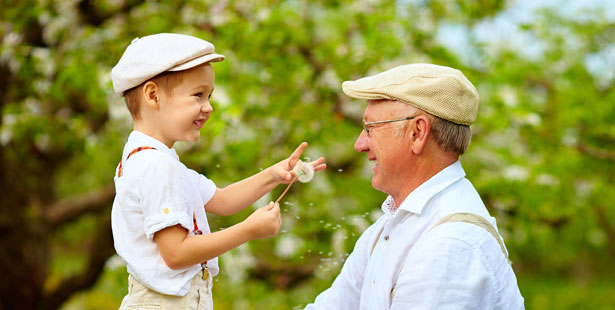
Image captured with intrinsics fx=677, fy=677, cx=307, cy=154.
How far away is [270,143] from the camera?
5.62 meters

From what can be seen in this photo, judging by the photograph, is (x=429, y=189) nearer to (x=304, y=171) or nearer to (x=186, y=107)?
(x=304, y=171)

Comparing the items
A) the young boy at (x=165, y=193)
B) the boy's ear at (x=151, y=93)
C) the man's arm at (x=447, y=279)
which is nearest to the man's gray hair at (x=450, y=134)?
the man's arm at (x=447, y=279)

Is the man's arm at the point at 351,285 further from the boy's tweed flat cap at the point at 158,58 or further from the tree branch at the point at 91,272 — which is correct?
the tree branch at the point at 91,272

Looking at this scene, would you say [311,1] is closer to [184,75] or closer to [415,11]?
[415,11]

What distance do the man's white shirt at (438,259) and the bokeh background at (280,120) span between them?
2.16m

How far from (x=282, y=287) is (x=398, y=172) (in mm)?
4071

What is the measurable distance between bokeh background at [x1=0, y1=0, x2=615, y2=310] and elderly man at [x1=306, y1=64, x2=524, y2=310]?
2.13m

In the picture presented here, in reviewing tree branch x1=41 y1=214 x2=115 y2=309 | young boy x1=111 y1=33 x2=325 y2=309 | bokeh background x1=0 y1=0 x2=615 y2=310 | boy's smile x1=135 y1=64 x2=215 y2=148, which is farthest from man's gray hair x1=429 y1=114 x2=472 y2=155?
tree branch x1=41 y1=214 x2=115 y2=309

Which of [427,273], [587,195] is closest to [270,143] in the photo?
[427,273]

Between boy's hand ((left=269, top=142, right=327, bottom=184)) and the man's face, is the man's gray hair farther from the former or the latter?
boy's hand ((left=269, top=142, right=327, bottom=184))

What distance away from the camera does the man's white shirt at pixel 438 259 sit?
2.05 m

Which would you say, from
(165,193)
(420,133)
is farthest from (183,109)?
(420,133)

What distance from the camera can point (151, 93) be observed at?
2.21 m

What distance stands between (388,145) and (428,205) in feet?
0.82
